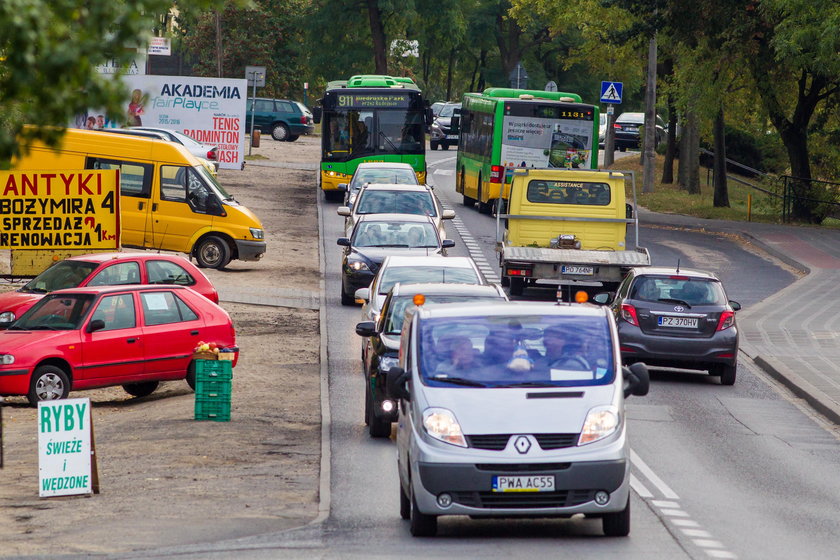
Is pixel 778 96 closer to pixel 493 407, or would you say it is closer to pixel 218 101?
pixel 218 101

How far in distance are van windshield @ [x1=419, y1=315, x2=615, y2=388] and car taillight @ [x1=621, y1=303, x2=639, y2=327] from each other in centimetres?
911

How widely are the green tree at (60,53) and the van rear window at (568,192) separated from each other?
21.7 m

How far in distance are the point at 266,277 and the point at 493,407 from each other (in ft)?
71.3

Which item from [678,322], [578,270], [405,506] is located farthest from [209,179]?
[405,506]

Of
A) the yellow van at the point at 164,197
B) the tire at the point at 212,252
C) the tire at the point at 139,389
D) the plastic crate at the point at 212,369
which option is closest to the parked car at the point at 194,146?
the tire at the point at 212,252

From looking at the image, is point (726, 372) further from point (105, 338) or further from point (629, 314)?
point (105, 338)

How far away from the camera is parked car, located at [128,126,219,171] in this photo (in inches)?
1824

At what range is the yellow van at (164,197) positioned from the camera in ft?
102

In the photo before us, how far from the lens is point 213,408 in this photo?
671 inches

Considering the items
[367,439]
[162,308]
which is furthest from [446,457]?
[162,308]

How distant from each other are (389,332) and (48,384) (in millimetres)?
4786

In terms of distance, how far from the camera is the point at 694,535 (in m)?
11.0

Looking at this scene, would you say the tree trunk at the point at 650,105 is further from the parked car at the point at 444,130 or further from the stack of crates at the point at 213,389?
the stack of crates at the point at 213,389

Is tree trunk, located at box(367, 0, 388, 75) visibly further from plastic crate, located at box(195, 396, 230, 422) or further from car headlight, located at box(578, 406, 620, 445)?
car headlight, located at box(578, 406, 620, 445)
